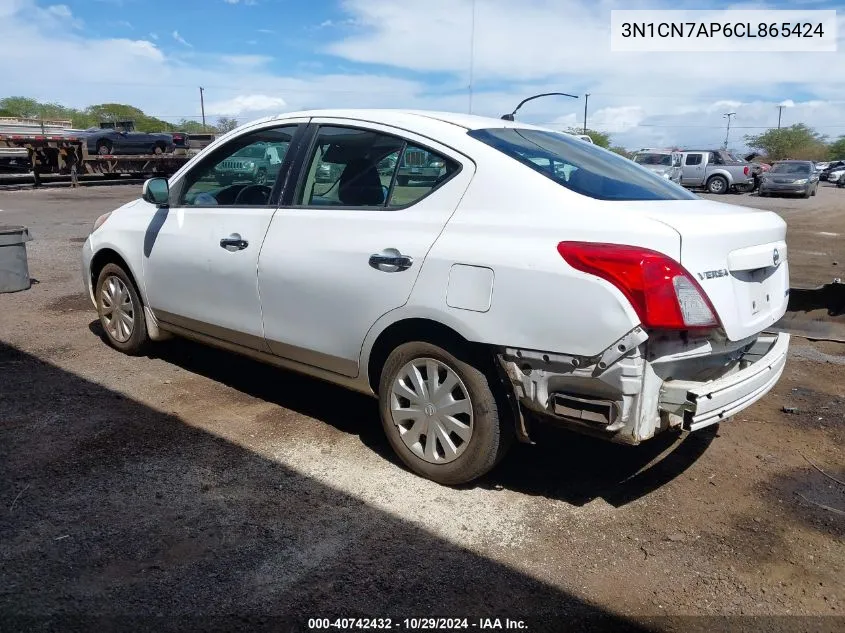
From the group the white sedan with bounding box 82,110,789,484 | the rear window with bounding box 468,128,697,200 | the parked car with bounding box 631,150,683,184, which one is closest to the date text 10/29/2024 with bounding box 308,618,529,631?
the white sedan with bounding box 82,110,789,484

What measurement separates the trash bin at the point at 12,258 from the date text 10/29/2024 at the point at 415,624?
6443 mm

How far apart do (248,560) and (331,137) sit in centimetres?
222

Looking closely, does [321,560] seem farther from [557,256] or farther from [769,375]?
[769,375]

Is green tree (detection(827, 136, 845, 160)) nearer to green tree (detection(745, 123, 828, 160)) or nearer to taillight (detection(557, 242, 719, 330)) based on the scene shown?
green tree (detection(745, 123, 828, 160))

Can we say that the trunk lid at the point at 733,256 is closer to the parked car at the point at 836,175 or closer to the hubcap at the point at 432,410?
the hubcap at the point at 432,410

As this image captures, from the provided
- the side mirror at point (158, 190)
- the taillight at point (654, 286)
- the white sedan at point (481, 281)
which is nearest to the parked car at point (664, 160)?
the white sedan at point (481, 281)

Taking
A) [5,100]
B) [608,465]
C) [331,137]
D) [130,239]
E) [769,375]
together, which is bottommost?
[608,465]

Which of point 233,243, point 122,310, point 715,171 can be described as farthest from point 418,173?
point 715,171

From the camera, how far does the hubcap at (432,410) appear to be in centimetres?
325

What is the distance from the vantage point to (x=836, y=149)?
283ft

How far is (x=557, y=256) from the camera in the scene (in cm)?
285

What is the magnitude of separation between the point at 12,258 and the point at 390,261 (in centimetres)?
584

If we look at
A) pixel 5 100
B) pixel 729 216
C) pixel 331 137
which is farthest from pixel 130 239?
pixel 5 100

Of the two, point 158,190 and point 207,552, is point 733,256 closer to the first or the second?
point 207,552
